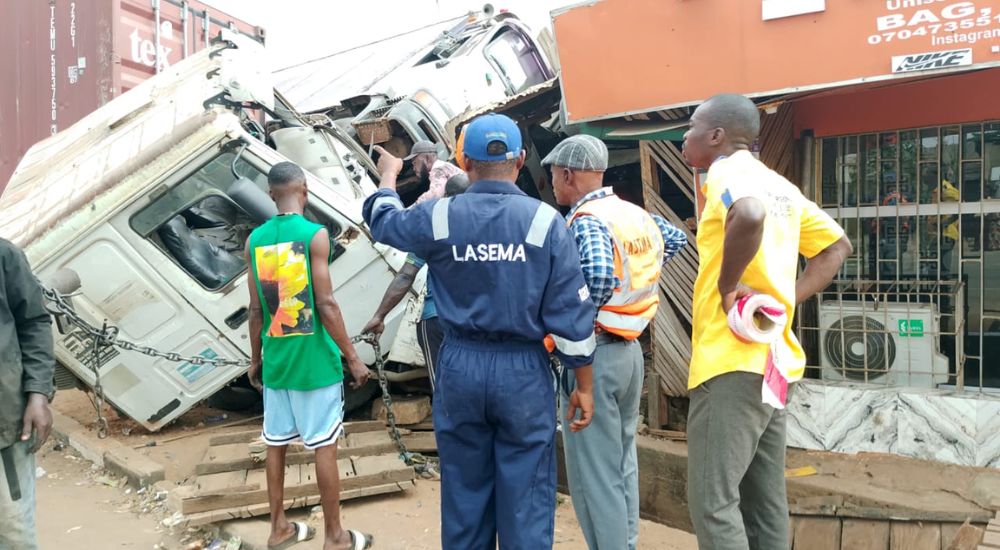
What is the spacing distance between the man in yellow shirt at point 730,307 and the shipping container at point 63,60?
715 centimetres

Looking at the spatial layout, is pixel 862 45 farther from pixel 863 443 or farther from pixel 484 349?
pixel 484 349

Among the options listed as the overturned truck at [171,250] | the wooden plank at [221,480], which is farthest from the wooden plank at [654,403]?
the wooden plank at [221,480]

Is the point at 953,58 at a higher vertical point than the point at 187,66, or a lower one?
lower

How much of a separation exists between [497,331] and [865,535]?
7.87 ft

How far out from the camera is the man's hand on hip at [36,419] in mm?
2672

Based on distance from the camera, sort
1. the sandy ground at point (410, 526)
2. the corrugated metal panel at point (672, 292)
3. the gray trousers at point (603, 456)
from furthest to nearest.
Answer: the corrugated metal panel at point (672, 292), the sandy ground at point (410, 526), the gray trousers at point (603, 456)

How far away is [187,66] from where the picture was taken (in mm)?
6191

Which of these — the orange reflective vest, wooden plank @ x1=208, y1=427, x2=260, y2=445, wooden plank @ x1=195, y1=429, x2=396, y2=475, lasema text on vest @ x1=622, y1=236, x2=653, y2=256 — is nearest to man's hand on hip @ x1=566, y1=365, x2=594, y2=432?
the orange reflective vest

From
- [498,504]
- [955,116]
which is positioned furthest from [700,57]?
[498,504]

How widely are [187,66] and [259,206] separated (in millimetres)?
2137

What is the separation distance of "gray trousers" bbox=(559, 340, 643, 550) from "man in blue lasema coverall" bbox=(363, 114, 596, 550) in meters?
0.42

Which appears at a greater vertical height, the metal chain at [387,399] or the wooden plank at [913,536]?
the metal chain at [387,399]

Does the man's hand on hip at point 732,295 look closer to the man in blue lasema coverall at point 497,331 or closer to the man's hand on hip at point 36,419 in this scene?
the man in blue lasema coverall at point 497,331

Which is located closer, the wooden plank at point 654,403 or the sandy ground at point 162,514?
the sandy ground at point 162,514
